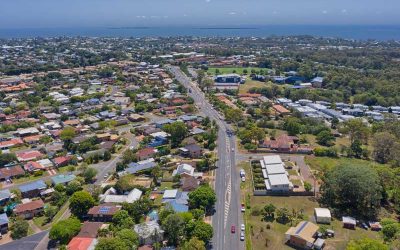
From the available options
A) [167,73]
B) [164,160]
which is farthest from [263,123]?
[167,73]

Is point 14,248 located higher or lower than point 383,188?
lower

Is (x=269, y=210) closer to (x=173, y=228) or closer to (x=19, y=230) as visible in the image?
(x=173, y=228)

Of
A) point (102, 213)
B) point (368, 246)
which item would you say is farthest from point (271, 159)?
point (102, 213)

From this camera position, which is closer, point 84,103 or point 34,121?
point 34,121

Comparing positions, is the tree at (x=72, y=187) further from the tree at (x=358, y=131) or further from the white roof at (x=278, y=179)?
the tree at (x=358, y=131)

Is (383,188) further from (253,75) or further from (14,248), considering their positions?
(253,75)

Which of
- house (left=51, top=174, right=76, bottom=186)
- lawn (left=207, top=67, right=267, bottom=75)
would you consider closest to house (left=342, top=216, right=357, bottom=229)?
house (left=51, top=174, right=76, bottom=186)

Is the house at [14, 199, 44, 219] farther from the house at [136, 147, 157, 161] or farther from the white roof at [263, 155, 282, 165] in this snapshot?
the white roof at [263, 155, 282, 165]
